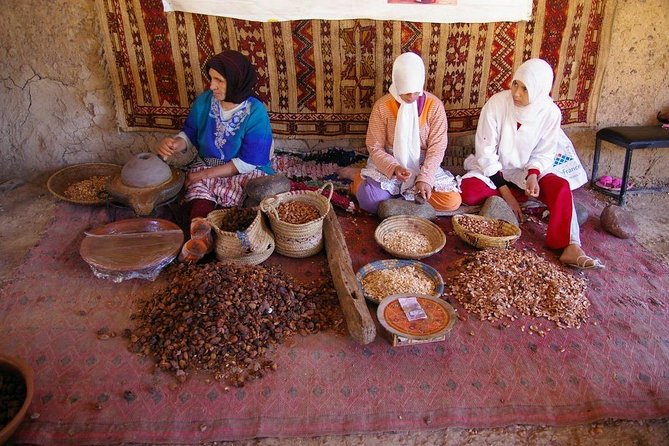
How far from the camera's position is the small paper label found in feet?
7.83

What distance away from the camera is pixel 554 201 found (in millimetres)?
3307

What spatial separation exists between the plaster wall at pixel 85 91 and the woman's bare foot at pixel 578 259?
57.9 inches

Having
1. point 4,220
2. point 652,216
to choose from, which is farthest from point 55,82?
point 652,216

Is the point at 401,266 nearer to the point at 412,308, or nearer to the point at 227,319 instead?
the point at 412,308

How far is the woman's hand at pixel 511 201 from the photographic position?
141 inches

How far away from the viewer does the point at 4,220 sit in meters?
3.54

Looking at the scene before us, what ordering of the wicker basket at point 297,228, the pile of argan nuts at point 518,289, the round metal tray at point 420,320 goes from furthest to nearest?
the wicker basket at point 297,228 < the pile of argan nuts at point 518,289 < the round metal tray at point 420,320

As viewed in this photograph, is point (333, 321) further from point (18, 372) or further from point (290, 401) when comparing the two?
point (18, 372)

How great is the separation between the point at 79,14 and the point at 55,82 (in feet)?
1.86

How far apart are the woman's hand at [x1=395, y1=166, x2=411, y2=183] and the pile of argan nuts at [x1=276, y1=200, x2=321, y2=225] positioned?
66cm

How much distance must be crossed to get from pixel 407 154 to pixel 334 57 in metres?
1.00

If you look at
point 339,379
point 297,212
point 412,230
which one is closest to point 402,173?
point 412,230

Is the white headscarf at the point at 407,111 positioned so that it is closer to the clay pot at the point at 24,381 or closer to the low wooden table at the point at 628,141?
the low wooden table at the point at 628,141

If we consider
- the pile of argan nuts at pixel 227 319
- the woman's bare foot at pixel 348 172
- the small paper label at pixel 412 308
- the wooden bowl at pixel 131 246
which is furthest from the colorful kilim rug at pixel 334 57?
the small paper label at pixel 412 308
